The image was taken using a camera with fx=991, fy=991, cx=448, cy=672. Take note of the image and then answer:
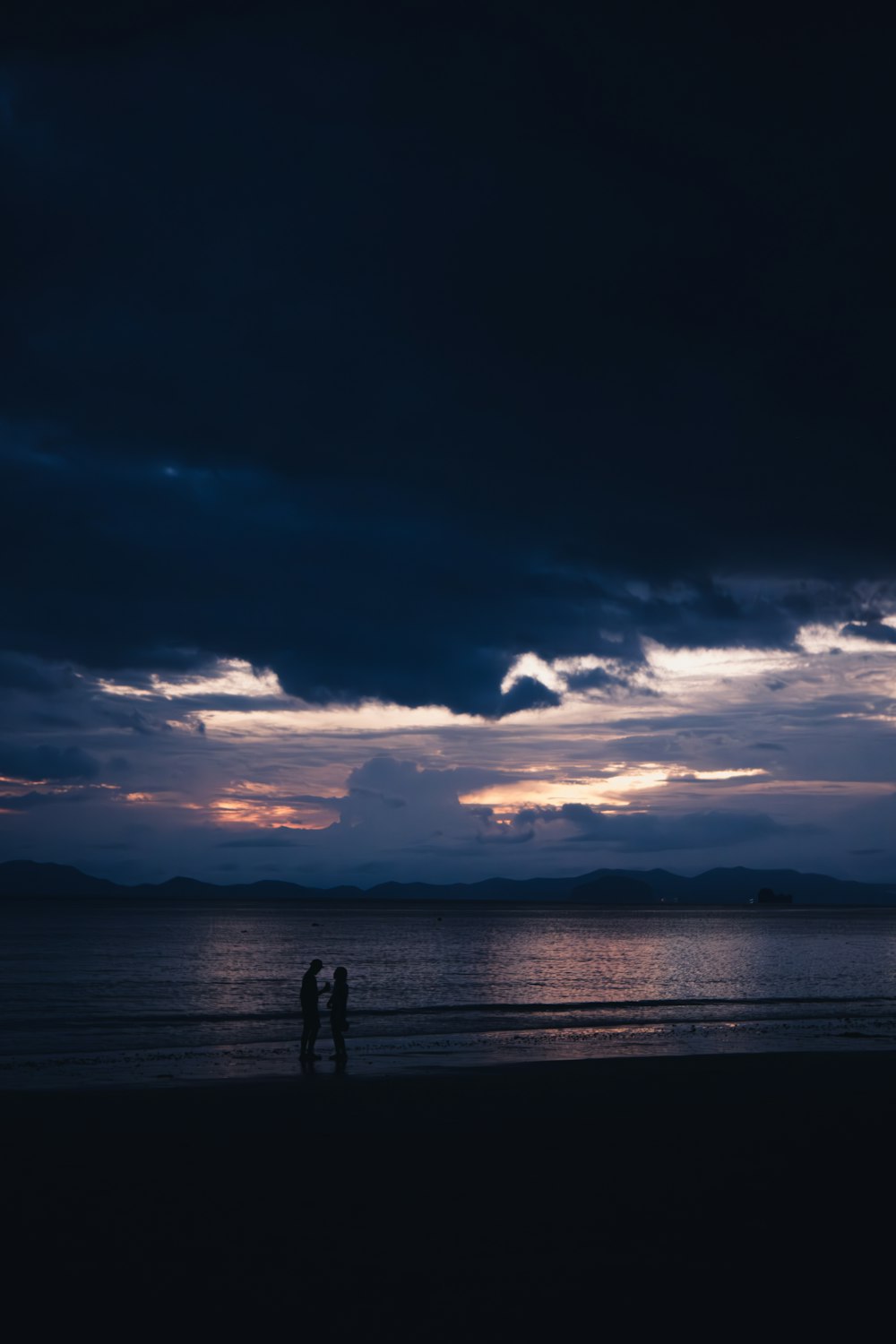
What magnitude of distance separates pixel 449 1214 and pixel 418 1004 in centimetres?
3475

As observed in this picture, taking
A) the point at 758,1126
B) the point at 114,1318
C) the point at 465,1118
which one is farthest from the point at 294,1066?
the point at 114,1318

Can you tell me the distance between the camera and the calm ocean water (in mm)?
28688

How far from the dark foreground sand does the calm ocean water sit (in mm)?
7641

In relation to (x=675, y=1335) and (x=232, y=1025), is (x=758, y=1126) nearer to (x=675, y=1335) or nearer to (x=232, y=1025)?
(x=675, y=1335)

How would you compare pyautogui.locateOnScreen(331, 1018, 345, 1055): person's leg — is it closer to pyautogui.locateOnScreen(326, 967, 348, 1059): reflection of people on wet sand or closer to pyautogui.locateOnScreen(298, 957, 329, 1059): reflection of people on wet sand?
pyautogui.locateOnScreen(326, 967, 348, 1059): reflection of people on wet sand

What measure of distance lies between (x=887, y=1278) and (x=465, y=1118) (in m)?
9.38

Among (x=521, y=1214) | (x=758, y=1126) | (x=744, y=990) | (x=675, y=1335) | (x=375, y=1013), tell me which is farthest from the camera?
(x=744, y=990)

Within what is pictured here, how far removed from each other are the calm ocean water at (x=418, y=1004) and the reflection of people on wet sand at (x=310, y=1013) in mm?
809

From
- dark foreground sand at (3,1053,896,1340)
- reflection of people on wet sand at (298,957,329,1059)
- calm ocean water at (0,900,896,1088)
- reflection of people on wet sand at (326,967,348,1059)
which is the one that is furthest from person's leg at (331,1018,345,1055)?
dark foreground sand at (3,1053,896,1340)

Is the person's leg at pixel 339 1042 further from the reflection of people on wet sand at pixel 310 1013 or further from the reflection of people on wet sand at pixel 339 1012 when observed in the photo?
the reflection of people on wet sand at pixel 310 1013

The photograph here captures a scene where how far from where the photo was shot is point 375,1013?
4131cm

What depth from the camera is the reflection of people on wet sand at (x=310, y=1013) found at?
2565 cm

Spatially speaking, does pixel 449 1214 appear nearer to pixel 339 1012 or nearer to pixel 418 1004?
pixel 339 1012

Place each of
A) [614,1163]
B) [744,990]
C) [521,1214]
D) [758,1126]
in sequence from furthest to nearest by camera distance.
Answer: [744,990], [758,1126], [614,1163], [521,1214]
